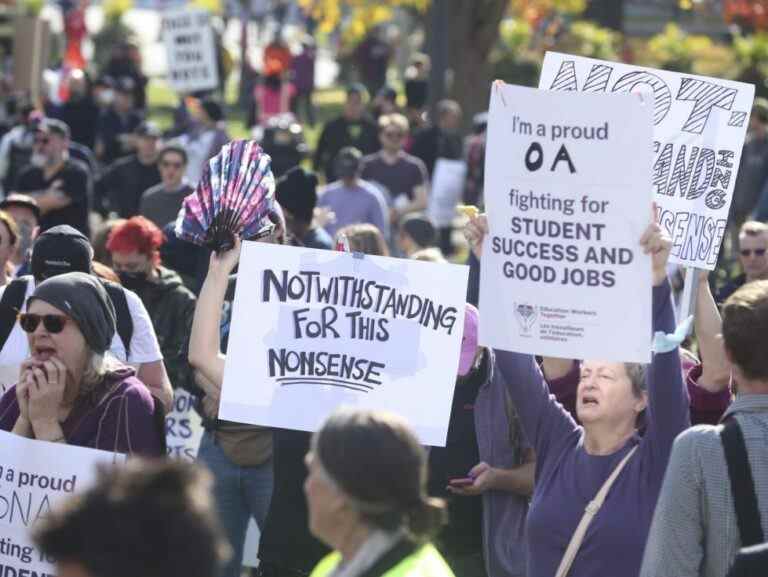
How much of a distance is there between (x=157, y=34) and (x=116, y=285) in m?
37.5

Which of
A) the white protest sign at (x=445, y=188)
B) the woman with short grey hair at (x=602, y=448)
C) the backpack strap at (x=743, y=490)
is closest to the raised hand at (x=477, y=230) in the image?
the woman with short grey hair at (x=602, y=448)

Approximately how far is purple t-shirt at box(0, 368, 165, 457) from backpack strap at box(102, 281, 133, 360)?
1.06m

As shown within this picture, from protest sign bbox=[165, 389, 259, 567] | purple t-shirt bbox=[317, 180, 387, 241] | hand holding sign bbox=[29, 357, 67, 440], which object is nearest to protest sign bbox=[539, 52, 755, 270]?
hand holding sign bbox=[29, 357, 67, 440]

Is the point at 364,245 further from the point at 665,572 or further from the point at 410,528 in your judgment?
the point at 410,528

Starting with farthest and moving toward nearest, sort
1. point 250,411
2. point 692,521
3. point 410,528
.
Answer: point 250,411, point 692,521, point 410,528

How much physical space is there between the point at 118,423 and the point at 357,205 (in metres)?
7.22

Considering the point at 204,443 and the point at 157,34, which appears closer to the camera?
the point at 204,443

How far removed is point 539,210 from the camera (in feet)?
16.5

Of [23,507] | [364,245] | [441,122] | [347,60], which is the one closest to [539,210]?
[23,507]

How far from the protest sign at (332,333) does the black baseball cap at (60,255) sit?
1121mm

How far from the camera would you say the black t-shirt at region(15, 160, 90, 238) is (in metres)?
11.5

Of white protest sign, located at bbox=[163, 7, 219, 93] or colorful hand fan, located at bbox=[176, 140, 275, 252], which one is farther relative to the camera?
white protest sign, located at bbox=[163, 7, 219, 93]

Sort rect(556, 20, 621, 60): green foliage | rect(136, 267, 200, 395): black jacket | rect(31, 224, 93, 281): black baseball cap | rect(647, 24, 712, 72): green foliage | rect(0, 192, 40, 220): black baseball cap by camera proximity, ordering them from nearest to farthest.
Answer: rect(31, 224, 93, 281): black baseball cap
rect(136, 267, 200, 395): black jacket
rect(0, 192, 40, 220): black baseball cap
rect(556, 20, 621, 60): green foliage
rect(647, 24, 712, 72): green foliage

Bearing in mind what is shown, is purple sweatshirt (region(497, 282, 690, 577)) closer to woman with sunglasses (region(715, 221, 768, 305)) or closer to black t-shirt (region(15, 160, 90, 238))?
woman with sunglasses (region(715, 221, 768, 305))
